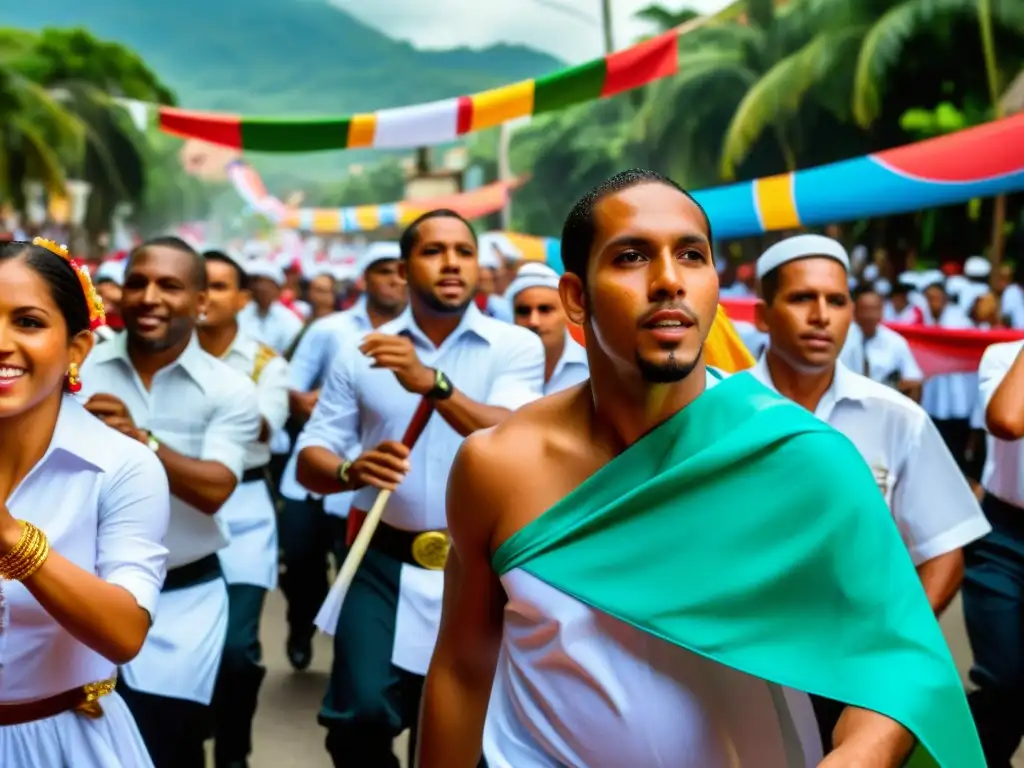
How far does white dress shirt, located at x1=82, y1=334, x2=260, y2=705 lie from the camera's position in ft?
13.8

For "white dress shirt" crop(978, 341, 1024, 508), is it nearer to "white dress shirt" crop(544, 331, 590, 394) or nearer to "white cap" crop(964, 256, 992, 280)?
"white dress shirt" crop(544, 331, 590, 394)

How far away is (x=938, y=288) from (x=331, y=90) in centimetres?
14938

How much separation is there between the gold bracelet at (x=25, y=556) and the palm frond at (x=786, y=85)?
2644 cm

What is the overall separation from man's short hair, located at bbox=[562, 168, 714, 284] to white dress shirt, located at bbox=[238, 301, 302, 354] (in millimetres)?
7681

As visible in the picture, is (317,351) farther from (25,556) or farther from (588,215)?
(588,215)

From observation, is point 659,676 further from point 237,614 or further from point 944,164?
point 944,164

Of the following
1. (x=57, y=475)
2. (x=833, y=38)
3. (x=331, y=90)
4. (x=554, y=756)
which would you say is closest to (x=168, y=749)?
(x=57, y=475)

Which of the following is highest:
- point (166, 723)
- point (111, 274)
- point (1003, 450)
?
point (111, 274)

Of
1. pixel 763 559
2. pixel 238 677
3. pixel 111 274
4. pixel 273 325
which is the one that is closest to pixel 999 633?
pixel 238 677

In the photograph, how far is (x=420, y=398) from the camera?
4.63 metres

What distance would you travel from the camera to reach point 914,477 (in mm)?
4020

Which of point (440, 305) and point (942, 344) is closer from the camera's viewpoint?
point (440, 305)

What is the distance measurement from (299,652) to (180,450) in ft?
9.62

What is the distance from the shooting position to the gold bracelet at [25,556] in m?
2.61
